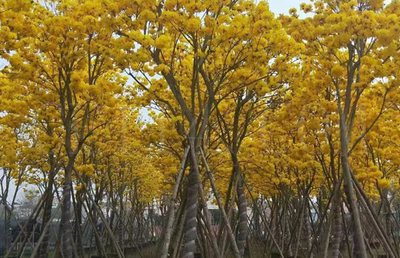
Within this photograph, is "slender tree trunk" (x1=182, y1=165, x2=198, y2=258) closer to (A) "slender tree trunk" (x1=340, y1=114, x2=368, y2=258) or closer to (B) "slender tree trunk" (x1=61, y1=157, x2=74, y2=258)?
(A) "slender tree trunk" (x1=340, y1=114, x2=368, y2=258)

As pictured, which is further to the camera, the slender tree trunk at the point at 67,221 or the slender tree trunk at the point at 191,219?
the slender tree trunk at the point at 67,221

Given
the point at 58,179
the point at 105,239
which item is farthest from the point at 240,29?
the point at 105,239

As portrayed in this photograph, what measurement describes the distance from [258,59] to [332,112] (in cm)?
161

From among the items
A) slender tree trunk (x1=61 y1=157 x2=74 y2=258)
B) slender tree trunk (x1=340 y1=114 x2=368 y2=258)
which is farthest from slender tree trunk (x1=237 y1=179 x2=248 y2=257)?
slender tree trunk (x1=61 y1=157 x2=74 y2=258)

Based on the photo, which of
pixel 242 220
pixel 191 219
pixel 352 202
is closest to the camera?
pixel 352 202

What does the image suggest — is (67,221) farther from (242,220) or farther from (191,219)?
(242,220)

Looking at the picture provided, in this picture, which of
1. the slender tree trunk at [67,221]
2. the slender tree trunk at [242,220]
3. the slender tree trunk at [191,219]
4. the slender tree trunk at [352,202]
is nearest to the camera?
the slender tree trunk at [352,202]

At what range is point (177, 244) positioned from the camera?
562cm

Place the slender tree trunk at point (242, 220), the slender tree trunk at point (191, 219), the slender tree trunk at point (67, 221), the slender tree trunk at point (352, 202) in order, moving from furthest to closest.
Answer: the slender tree trunk at point (242, 220) → the slender tree trunk at point (67, 221) → the slender tree trunk at point (191, 219) → the slender tree trunk at point (352, 202)

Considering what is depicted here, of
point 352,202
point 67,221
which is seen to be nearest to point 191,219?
point 352,202

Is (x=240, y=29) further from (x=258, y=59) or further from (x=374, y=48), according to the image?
(x=374, y=48)

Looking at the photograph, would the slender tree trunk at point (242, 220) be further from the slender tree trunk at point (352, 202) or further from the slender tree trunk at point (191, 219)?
the slender tree trunk at point (352, 202)

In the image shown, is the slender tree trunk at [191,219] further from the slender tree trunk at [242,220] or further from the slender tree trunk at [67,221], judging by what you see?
the slender tree trunk at [67,221]

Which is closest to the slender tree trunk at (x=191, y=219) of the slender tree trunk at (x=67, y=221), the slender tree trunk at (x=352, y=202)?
the slender tree trunk at (x=352, y=202)
